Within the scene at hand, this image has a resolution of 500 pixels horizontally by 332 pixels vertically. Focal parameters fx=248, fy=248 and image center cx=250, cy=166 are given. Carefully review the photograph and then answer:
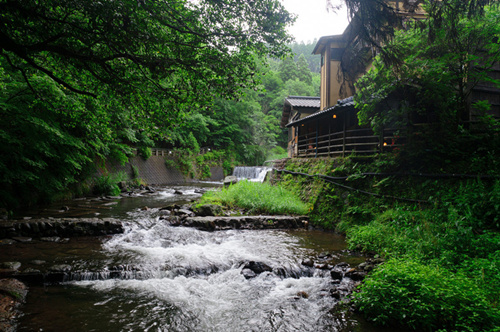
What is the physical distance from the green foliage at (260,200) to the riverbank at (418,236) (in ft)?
2.56

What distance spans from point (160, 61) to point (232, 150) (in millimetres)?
29985

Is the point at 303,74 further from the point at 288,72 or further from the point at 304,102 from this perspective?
the point at 304,102

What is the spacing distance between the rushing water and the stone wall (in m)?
14.2

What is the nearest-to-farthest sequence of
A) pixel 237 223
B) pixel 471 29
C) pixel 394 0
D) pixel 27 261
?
pixel 394 0 → pixel 27 261 → pixel 471 29 → pixel 237 223

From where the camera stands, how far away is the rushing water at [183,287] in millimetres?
3760

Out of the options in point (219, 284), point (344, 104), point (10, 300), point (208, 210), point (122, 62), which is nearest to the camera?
point (10, 300)

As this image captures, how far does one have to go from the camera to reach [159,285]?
4.96 meters

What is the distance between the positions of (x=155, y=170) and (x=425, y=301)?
23985mm

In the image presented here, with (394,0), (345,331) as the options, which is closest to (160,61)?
(394,0)

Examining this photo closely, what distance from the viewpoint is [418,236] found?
5953 mm

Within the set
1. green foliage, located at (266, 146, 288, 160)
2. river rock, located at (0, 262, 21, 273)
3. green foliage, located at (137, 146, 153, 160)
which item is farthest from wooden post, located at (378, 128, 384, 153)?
green foliage, located at (266, 146, 288, 160)

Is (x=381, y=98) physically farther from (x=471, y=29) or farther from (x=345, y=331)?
(x=345, y=331)

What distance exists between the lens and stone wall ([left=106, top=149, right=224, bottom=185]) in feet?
68.0

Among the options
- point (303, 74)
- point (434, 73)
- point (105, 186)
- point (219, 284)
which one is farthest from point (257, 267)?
point (303, 74)
